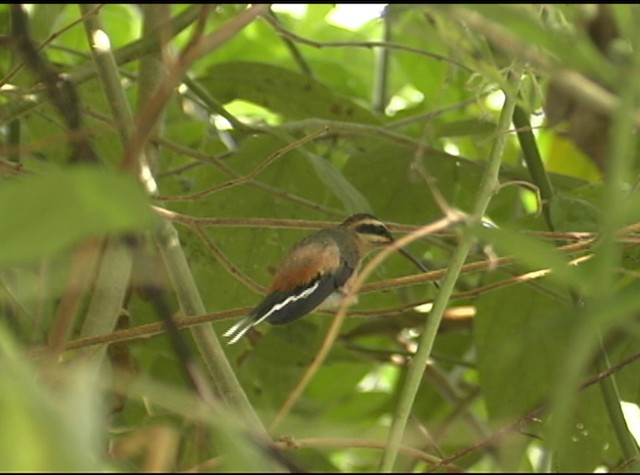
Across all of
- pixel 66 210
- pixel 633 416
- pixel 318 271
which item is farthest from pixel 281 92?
pixel 66 210

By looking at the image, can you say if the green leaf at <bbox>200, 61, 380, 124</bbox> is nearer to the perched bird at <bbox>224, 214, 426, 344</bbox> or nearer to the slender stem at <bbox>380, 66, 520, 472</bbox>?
the perched bird at <bbox>224, 214, 426, 344</bbox>

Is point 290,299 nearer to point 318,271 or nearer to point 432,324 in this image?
point 318,271

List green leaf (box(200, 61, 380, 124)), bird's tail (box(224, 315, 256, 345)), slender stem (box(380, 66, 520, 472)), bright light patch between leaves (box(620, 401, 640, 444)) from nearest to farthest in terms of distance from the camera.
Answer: slender stem (box(380, 66, 520, 472)) < bird's tail (box(224, 315, 256, 345)) < bright light patch between leaves (box(620, 401, 640, 444)) < green leaf (box(200, 61, 380, 124))

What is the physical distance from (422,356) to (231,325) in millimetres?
879

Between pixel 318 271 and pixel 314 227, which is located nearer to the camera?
pixel 314 227

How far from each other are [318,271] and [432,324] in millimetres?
901

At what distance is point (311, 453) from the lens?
2039 millimetres

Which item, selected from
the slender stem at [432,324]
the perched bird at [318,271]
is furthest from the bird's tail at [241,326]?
the slender stem at [432,324]

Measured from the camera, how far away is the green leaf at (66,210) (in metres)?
0.57

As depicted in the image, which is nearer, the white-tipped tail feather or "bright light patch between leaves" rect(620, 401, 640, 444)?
the white-tipped tail feather

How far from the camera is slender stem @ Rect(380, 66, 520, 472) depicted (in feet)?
2.88

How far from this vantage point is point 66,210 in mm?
569

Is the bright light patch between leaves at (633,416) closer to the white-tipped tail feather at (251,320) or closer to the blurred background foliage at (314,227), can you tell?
the blurred background foliage at (314,227)

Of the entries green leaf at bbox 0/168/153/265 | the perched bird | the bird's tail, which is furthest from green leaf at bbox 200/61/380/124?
green leaf at bbox 0/168/153/265
